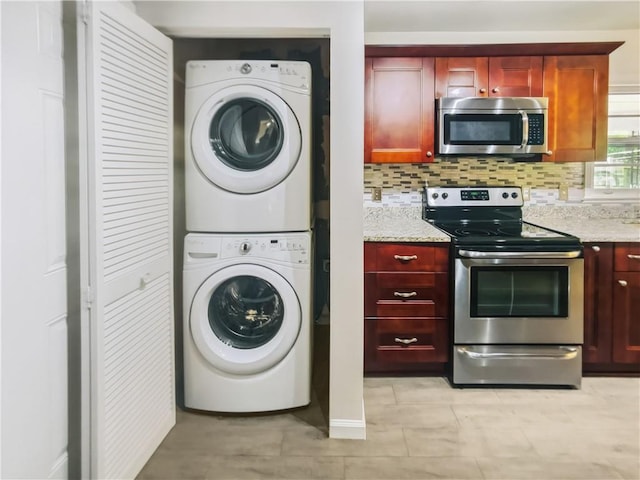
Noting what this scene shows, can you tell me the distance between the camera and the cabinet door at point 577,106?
371cm

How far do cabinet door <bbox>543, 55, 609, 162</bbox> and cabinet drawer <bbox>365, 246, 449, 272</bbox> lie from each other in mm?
1075

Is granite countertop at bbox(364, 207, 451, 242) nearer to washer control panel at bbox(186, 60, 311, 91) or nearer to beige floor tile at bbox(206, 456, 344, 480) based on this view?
washer control panel at bbox(186, 60, 311, 91)

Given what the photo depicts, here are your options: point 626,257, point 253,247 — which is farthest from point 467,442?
point 626,257

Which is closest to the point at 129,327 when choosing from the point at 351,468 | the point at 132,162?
the point at 132,162

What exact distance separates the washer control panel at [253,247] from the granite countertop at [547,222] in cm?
67

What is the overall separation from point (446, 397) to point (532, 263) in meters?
0.89

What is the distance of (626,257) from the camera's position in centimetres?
339

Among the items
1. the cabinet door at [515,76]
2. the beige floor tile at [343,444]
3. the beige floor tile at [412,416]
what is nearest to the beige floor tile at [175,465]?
the beige floor tile at [343,444]

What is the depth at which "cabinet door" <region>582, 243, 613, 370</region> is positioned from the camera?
3.40 m

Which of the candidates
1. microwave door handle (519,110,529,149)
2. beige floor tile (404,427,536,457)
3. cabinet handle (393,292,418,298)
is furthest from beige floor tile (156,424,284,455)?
microwave door handle (519,110,529,149)

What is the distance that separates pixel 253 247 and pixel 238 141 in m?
0.54

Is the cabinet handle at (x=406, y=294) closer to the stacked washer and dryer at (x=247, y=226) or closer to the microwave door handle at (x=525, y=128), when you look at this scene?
the stacked washer and dryer at (x=247, y=226)

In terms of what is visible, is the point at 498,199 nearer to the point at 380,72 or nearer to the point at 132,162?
the point at 380,72

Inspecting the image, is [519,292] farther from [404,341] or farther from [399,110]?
[399,110]
